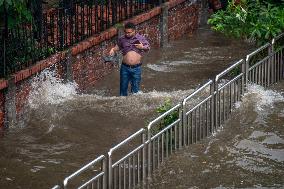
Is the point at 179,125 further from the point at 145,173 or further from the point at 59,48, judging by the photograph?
the point at 59,48

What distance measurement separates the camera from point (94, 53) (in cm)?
1566

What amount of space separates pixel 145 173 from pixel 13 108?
10.8ft

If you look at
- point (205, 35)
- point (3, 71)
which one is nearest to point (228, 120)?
point (3, 71)

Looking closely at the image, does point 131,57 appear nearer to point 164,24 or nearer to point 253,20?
point 253,20

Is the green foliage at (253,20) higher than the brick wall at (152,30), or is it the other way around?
the green foliage at (253,20)

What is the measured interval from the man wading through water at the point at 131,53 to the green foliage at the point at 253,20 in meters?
1.58

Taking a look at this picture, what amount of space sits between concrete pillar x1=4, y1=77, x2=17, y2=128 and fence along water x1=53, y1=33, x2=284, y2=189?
206 cm

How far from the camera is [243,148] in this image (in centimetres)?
1187

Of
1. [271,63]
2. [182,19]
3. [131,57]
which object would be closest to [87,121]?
[131,57]

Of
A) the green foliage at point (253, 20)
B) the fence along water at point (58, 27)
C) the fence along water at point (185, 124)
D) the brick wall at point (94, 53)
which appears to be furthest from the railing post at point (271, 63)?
the fence along water at point (58, 27)

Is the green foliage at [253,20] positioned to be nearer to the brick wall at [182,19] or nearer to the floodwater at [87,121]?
the floodwater at [87,121]

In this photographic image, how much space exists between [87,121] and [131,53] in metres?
1.66

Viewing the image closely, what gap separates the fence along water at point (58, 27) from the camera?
13.2 m

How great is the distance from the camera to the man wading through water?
554 inches
